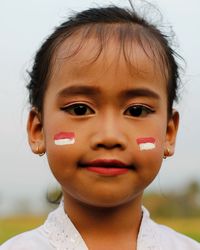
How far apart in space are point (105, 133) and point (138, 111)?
0.20 metres

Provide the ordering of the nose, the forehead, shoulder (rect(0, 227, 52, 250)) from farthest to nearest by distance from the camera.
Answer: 1. shoulder (rect(0, 227, 52, 250))
2. the forehead
3. the nose

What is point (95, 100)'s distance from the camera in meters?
2.41

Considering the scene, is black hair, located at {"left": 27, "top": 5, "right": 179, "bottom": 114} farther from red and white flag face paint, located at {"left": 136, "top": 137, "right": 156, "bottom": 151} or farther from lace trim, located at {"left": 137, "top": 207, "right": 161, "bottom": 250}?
lace trim, located at {"left": 137, "top": 207, "right": 161, "bottom": 250}

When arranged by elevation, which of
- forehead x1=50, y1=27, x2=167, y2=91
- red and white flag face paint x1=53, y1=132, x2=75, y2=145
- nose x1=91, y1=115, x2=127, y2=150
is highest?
forehead x1=50, y1=27, x2=167, y2=91

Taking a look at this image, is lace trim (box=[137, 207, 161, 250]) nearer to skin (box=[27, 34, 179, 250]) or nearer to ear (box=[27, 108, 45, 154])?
skin (box=[27, 34, 179, 250])

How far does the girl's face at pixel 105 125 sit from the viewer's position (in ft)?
7.77

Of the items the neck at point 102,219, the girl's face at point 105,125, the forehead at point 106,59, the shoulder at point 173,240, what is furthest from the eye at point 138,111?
the shoulder at point 173,240

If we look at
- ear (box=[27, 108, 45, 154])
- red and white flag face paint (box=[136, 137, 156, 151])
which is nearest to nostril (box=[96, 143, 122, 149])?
red and white flag face paint (box=[136, 137, 156, 151])

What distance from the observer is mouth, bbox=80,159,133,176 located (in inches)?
92.7

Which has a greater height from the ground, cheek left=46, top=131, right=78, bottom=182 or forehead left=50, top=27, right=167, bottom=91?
forehead left=50, top=27, right=167, bottom=91

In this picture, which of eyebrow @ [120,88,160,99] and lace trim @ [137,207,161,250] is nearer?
eyebrow @ [120,88,160,99]

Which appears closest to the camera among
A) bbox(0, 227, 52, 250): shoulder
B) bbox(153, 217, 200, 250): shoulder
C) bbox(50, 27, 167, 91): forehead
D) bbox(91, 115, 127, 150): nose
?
bbox(91, 115, 127, 150): nose

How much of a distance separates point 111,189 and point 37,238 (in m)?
0.39

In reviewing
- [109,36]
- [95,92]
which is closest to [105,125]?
[95,92]
